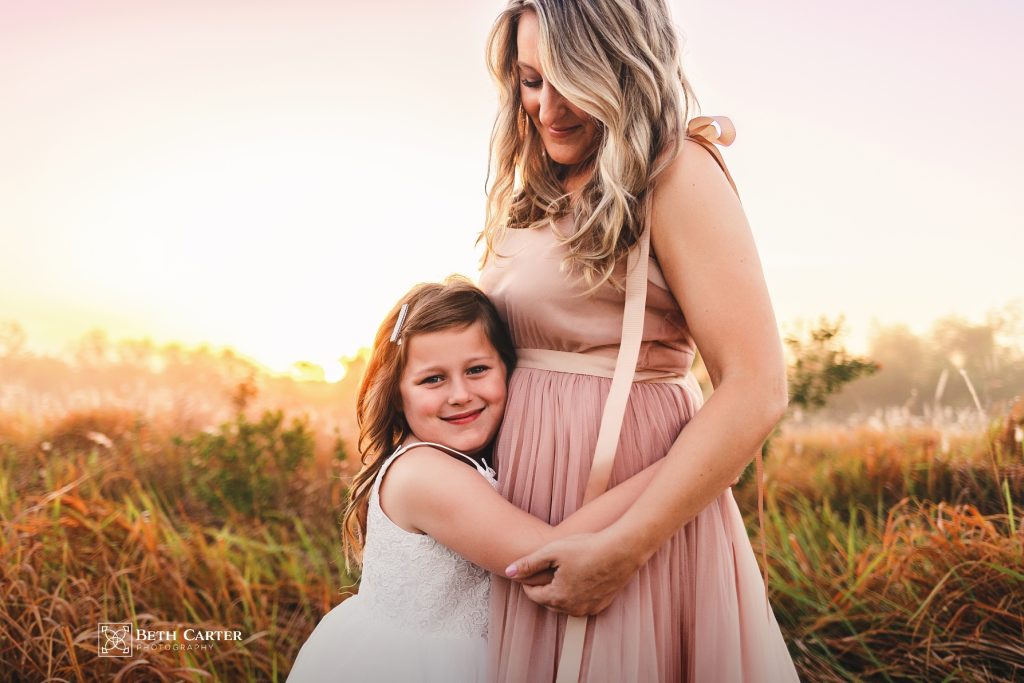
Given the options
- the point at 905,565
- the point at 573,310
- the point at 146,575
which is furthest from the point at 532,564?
the point at 146,575

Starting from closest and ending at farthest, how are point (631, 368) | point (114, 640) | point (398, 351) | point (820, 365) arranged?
1. point (631, 368)
2. point (398, 351)
3. point (114, 640)
4. point (820, 365)

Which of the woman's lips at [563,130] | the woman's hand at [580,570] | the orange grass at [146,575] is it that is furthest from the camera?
the orange grass at [146,575]

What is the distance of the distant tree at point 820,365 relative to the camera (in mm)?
4758

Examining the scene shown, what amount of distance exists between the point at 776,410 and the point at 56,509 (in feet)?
11.9

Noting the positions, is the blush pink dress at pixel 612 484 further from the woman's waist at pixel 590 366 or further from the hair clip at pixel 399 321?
the hair clip at pixel 399 321

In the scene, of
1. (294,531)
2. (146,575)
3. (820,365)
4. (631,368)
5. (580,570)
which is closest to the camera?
(580,570)

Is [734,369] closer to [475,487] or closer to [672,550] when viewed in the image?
[672,550]

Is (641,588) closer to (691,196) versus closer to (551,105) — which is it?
(691,196)

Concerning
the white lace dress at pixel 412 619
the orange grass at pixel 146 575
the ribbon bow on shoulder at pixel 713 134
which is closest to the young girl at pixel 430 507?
the white lace dress at pixel 412 619

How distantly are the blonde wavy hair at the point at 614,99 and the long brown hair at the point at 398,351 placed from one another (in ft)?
0.91

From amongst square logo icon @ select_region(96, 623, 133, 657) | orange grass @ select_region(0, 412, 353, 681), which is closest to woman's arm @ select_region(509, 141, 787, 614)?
orange grass @ select_region(0, 412, 353, 681)

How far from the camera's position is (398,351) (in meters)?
2.08

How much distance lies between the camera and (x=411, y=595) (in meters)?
1.98

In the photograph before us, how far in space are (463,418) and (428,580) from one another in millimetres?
403
